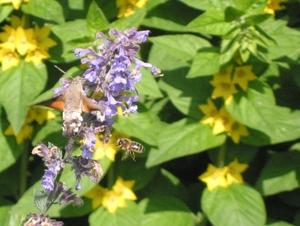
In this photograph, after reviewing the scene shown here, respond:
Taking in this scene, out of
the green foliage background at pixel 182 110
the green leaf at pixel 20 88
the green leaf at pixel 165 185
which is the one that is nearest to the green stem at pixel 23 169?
the green foliage background at pixel 182 110

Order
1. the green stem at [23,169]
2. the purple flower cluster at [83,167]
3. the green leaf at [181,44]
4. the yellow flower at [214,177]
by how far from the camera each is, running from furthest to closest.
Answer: the green stem at [23,169] → the yellow flower at [214,177] → the green leaf at [181,44] → the purple flower cluster at [83,167]

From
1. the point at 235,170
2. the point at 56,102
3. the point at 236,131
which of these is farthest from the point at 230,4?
the point at 56,102

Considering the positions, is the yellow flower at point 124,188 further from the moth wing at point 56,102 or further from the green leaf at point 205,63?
the moth wing at point 56,102

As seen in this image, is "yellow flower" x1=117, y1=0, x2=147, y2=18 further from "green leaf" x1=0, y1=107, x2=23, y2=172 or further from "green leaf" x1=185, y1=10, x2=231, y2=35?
"green leaf" x1=0, y1=107, x2=23, y2=172

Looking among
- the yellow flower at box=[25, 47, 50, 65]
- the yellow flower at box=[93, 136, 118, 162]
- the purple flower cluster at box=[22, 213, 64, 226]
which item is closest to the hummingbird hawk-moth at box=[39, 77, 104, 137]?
the purple flower cluster at box=[22, 213, 64, 226]

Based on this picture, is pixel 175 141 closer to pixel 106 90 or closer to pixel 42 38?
pixel 42 38
